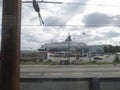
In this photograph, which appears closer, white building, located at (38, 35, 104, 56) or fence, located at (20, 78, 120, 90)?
fence, located at (20, 78, 120, 90)

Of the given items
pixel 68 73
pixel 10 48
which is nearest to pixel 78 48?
pixel 68 73

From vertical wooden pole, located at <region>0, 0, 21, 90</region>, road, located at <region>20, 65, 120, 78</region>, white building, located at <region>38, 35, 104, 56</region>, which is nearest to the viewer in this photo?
vertical wooden pole, located at <region>0, 0, 21, 90</region>

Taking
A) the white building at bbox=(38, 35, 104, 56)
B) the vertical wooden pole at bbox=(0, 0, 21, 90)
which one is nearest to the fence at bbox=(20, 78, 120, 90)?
the vertical wooden pole at bbox=(0, 0, 21, 90)

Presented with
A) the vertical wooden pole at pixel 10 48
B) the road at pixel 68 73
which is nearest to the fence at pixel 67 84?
the vertical wooden pole at pixel 10 48

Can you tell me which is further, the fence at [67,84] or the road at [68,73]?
the road at [68,73]

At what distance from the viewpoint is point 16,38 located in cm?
536

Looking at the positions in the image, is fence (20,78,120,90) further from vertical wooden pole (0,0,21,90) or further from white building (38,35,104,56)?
white building (38,35,104,56)

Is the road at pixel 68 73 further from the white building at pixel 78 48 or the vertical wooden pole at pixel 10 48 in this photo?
the white building at pixel 78 48

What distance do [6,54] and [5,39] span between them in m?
0.23

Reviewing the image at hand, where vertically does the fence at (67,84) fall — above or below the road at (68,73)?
above

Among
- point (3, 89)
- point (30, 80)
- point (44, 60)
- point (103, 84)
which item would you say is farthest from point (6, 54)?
point (44, 60)

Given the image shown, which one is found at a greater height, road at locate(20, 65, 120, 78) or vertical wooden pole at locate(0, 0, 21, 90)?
vertical wooden pole at locate(0, 0, 21, 90)

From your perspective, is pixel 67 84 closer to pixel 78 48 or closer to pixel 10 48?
pixel 10 48

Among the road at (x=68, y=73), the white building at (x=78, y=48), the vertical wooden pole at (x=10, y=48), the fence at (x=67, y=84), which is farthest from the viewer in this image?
the white building at (x=78, y=48)
